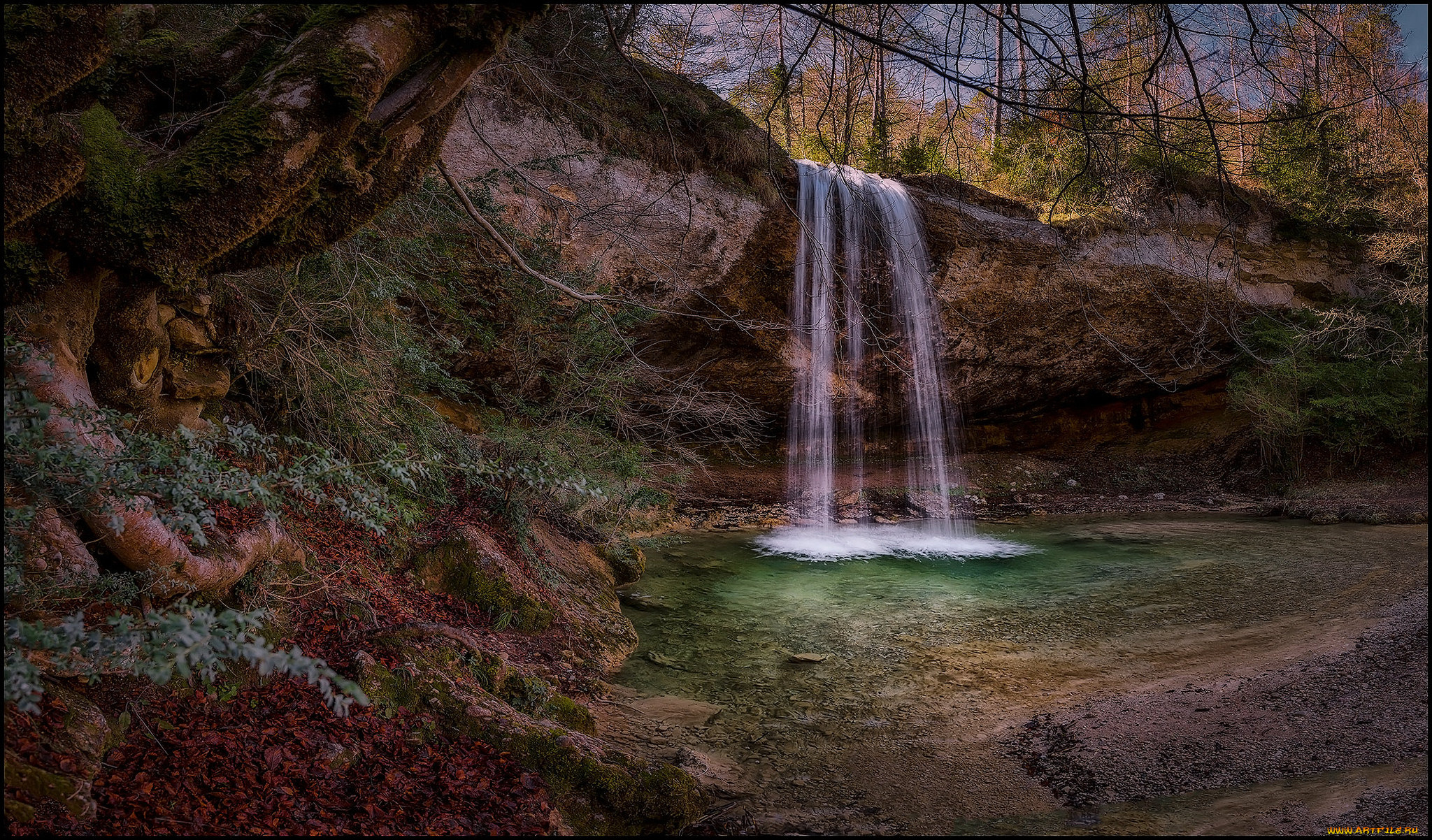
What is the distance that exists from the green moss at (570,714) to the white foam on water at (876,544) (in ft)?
20.7

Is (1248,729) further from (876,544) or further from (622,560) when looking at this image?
(876,544)

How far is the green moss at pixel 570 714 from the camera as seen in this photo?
367 cm

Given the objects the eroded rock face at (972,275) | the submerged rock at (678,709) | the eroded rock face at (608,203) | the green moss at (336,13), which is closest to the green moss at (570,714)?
the submerged rock at (678,709)

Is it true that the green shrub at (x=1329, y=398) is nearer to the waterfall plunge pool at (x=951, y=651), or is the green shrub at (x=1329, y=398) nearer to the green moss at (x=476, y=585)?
the waterfall plunge pool at (x=951, y=651)

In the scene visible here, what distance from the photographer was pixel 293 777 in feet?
7.98

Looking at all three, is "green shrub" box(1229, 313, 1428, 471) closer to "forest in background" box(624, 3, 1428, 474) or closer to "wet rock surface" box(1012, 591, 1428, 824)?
→ "forest in background" box(624, 3, 1428, 474)

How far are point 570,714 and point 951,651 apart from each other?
10.4 feet

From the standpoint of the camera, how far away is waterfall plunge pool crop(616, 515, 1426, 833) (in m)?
3.17

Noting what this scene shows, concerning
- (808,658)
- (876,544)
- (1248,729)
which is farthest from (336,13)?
(876,544)

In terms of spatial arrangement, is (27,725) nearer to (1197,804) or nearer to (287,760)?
(287,760)

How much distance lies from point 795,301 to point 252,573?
1001 cm

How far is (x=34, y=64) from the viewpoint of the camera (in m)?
2.01

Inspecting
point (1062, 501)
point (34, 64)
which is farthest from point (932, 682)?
point (1062, 501)

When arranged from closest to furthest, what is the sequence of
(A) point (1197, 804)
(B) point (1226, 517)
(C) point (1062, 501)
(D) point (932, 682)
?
(A) point (1197, 804), (D) point (932, 682), (B) point (1226, 517), (C) point (1062, 501)
